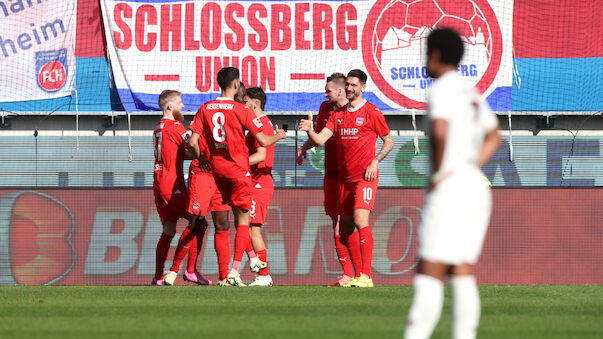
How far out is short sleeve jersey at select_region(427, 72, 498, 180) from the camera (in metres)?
3.86

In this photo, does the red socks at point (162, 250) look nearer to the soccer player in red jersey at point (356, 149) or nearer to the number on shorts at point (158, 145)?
the number on shorts at point (158, 145)

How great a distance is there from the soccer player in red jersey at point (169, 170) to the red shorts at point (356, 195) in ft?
5.58

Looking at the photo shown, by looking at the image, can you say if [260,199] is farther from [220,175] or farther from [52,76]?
[52,76]

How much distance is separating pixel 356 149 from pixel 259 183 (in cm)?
127

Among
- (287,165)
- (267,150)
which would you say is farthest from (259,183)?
(287,165)

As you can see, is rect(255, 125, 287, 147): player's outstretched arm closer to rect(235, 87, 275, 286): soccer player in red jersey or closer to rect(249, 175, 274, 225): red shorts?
rect(235, 87, 275, 286): soccer player in red jersey

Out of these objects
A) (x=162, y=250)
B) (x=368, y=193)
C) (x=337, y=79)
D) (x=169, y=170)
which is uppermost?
(x=337, y=79)

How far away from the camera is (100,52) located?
17.9m

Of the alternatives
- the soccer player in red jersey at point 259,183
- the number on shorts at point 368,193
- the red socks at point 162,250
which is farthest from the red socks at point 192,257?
the number on shorts at point 368,193

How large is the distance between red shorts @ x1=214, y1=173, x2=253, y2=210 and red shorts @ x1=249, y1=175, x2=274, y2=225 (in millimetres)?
750

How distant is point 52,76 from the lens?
17.8m

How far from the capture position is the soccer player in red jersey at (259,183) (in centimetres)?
924

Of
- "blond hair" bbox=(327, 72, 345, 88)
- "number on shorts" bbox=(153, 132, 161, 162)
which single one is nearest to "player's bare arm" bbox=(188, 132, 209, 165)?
"number on shorts" bbox=(153, 132, 161, 162)

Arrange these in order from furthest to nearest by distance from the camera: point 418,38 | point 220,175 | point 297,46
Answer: point 297,46 → point 418,38 → point 220,175
